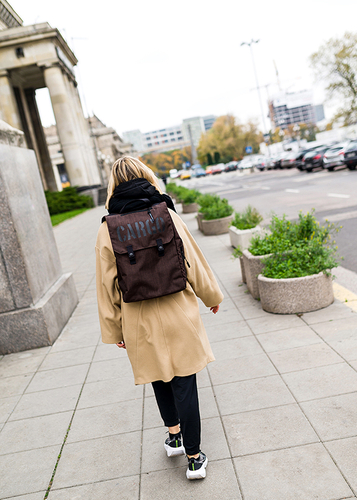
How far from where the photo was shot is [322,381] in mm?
3713

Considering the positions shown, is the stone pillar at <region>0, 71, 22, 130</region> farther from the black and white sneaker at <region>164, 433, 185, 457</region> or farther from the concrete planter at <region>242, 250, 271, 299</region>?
the black and white sneaker at <region>164, 433, 185, 457</region>

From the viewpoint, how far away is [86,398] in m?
4.18

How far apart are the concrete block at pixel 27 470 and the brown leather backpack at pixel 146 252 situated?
4.93 feet

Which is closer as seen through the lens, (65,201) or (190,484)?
(190,484)

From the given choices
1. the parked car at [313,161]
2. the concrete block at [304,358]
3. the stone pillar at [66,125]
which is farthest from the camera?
the stone pillar at [66,125]

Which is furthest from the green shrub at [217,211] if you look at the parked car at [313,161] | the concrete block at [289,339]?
the parked car at [313,161]

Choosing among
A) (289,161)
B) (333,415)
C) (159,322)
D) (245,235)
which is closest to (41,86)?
(289,161)

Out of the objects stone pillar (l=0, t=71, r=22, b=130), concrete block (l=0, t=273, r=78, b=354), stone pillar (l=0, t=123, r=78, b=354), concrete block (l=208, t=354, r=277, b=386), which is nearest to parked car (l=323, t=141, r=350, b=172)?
stone pillar (l=0, t=71, r=22, b=130)

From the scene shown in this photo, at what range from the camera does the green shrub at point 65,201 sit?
3344 cm

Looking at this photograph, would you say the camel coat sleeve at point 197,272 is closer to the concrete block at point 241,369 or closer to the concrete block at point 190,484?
the concrete block at point 190,484

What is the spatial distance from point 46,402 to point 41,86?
4536cm

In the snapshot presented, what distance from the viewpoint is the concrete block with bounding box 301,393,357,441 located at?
9.95 feet

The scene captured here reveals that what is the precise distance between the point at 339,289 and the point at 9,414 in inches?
163

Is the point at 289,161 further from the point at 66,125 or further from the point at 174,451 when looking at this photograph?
the point at 174,451
